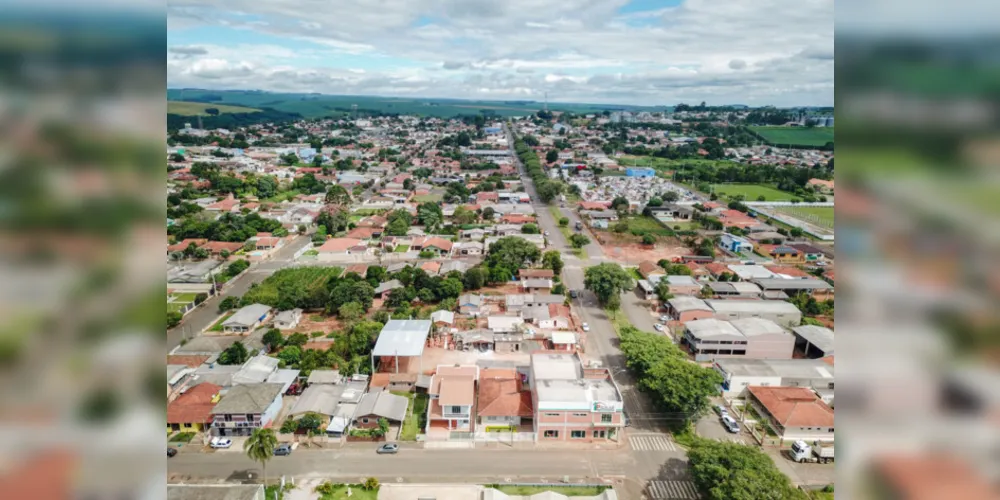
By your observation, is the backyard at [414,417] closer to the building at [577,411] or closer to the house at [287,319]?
the building at [577,411]

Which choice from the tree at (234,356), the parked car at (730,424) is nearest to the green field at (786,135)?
the parked car at (730,424)

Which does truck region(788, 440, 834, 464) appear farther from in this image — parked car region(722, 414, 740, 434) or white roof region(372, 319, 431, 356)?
white roof region(372, 319, 431, 356)

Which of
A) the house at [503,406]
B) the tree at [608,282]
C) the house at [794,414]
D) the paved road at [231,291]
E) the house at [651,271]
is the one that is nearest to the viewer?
the house at [794,414]

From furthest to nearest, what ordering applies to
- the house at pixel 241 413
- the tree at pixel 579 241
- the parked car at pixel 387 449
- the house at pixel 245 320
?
the tree at pixel 579 241, the house at pixel 245 320, the house at pixel 241 413, the parked car at pixel 387 449

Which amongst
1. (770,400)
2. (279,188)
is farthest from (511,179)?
(770,400)

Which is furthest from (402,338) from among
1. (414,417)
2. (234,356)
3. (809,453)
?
(809,453)

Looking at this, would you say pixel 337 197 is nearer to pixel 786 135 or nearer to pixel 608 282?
pixel 608 282

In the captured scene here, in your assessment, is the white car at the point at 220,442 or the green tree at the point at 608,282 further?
the green tree at the point at 608,282
